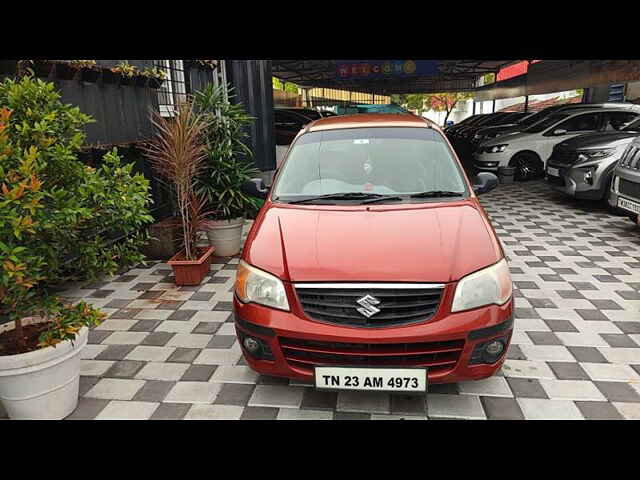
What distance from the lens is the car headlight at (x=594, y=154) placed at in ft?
23.8

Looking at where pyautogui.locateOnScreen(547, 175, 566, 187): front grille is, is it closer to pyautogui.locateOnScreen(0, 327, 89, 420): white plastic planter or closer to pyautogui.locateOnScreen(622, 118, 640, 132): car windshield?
pyautogui.locateOnScreen(622, 118, 640, 132): car windshield

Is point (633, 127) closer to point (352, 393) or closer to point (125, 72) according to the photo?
point (352, 393)

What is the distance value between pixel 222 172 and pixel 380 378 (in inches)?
138

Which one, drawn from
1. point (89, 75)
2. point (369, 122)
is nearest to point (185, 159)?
point (89, 75)

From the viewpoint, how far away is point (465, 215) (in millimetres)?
2953

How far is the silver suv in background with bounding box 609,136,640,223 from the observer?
5.89 metres

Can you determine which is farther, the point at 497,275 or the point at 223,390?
the point at 223,390

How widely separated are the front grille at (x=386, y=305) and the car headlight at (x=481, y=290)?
0.36 feet

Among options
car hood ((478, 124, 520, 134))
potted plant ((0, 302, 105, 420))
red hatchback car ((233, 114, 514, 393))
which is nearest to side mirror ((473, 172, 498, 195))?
red hatchback car ((233, 114, 514, 393))

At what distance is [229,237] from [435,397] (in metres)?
3.41

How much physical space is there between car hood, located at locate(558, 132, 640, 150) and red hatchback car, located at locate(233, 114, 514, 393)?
579 cm

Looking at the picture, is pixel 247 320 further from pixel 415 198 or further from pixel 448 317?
pixel 415 198

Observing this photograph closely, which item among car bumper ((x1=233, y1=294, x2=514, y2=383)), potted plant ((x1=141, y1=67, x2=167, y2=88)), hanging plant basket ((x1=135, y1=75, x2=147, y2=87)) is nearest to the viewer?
car bumper ((x1=233, y1=294, x2=514, y2=383))

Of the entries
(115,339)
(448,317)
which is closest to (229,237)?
(115,339)
